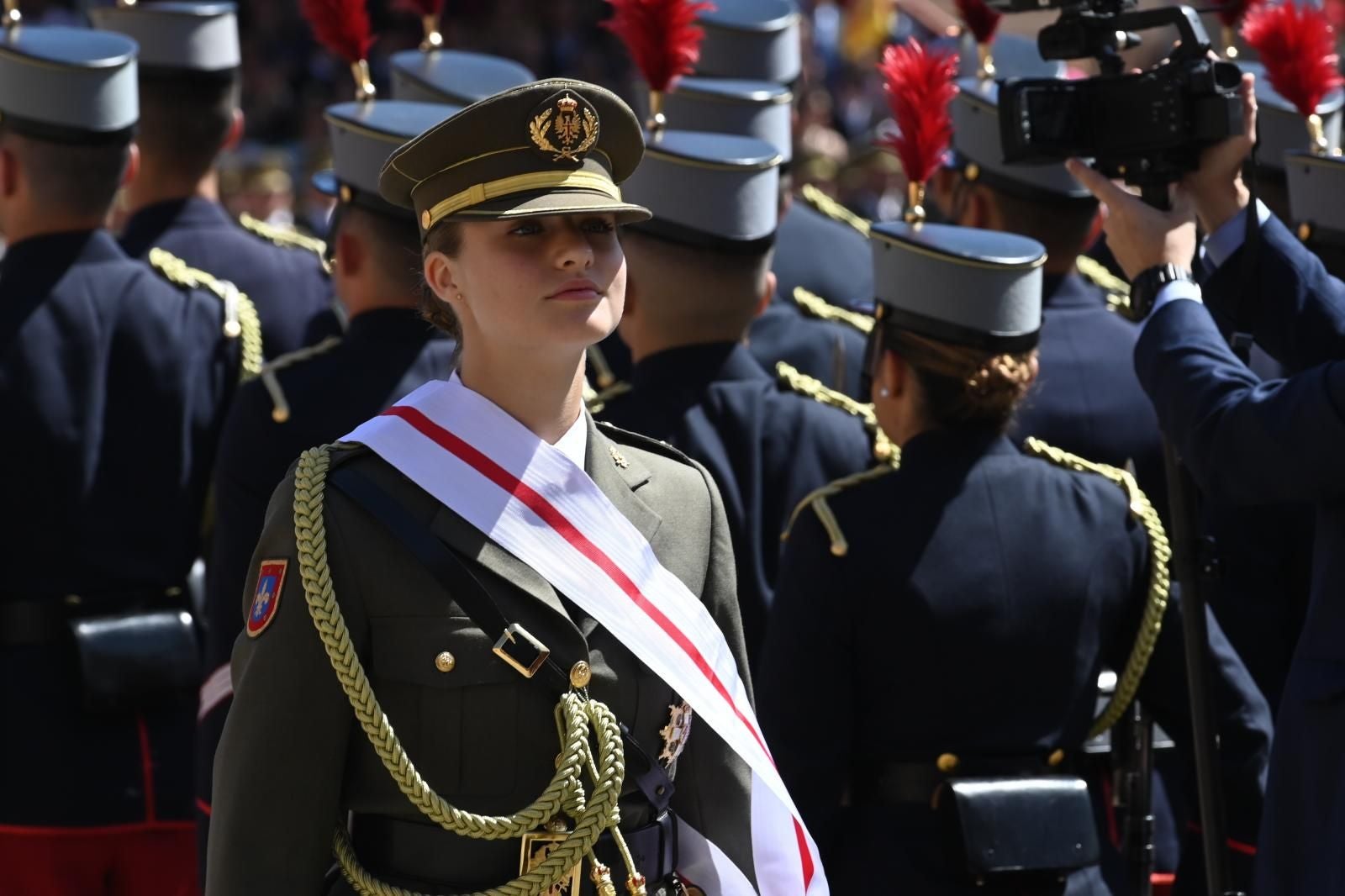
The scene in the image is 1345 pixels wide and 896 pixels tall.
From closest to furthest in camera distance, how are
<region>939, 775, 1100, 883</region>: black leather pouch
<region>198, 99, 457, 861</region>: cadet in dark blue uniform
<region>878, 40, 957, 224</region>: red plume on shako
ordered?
<region>939, 775, 1100, 883</region>: black leather pouch, <region>198, 99, 457, 861</region>: cadet in dark blue uniform, <region>878, 40, 957, 224</region>: red plume on shako

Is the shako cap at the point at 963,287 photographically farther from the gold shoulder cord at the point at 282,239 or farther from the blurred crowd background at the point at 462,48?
the blurred crowd background at the point at 462,48

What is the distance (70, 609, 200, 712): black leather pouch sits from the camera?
4359 mm

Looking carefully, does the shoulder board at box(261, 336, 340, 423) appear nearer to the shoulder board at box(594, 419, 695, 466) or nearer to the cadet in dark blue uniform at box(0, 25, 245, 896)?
the cadet in dark blue uniform at box(0, 25, 245, 896)

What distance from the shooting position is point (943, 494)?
370cm

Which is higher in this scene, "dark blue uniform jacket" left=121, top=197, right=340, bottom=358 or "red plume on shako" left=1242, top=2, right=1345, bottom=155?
"red plume on shako" left=1242, top=2, right=1345, bottom=155

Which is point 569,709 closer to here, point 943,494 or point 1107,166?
point 943,494

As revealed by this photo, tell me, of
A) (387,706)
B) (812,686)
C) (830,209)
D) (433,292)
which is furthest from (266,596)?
(830,209)

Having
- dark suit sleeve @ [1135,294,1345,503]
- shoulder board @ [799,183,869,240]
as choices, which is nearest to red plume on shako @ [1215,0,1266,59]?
dark suit sleeve @ [1135,294,1345,503]

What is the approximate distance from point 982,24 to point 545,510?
3.09 metres

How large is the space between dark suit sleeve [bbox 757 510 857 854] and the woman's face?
1.02 metres

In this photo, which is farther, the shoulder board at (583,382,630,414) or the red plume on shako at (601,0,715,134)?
the red plume on shako at (601,0,715,134)

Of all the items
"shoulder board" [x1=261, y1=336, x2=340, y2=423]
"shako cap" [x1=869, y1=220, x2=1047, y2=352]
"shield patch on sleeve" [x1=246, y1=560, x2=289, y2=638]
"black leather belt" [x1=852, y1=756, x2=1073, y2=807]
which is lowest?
"black leather belt" [x1=852, y1=756, x2=1073, y2=807]

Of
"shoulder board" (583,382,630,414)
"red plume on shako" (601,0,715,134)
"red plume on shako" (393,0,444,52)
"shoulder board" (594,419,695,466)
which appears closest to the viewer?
"shoulder board" (594,419,695,466)

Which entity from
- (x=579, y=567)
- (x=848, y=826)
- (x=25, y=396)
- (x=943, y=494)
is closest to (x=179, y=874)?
(x=25, y=396)
